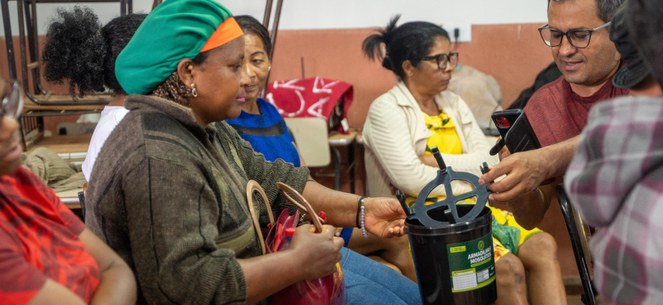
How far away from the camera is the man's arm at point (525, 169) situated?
2.27 meters

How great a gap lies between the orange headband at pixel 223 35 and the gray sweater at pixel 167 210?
0.58ft

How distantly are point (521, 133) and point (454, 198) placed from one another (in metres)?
0.44

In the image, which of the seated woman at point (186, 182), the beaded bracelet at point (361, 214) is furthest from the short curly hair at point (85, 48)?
the beaded bracelet at point (361, 214)

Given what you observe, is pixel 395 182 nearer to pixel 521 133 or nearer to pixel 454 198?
pixel 521 133

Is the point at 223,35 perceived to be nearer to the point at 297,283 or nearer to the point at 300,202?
the point at 300,202

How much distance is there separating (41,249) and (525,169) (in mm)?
1384

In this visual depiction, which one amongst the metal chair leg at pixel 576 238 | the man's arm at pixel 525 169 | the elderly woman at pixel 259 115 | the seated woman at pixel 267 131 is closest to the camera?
the man's arm at pixel 525 169

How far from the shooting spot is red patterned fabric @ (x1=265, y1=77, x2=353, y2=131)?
4426mm

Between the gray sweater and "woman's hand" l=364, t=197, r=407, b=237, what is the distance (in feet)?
2.11

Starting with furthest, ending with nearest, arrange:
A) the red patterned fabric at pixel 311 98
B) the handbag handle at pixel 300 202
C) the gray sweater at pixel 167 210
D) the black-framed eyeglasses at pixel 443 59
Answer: the red patterned fabric at pixel 311 98 → the black-framed eyeglasses at pixel 443 59 → the handbag handle at pixel 300 202 → the gray sweater at pixel 167 210

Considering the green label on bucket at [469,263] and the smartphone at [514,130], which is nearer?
the green label on bucket at [469,263]

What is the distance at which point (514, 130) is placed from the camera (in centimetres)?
242

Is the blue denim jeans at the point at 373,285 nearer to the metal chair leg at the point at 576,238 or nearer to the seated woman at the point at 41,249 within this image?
the metal chair leg at the point at 576,238

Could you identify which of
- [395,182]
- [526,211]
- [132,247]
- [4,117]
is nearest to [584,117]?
[526,211]
